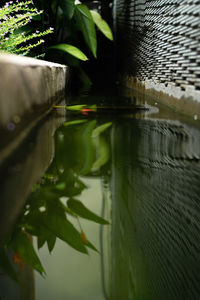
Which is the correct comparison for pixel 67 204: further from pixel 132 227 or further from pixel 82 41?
pixel 82 41

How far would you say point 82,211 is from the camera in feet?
2.05

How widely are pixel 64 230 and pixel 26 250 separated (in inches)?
3.4

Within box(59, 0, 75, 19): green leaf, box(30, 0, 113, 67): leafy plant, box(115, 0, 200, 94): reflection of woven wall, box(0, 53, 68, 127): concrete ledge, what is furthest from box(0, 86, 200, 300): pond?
box(59, 0, 75, 19): green leaf

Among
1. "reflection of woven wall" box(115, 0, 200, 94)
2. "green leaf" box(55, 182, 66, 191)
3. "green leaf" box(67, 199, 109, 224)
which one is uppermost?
"reflection of woven wall" box(115, 0, 200, 94)

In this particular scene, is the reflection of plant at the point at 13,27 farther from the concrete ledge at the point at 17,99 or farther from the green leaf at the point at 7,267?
the green leaf at the point at 7,267

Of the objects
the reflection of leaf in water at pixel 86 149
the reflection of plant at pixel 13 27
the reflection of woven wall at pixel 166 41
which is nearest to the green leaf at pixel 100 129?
the reflection of leaf in water at pixel 86 149

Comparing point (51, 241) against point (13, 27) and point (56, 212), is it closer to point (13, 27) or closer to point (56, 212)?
point (56, 212)

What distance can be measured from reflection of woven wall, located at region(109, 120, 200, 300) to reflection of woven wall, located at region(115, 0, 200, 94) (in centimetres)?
69

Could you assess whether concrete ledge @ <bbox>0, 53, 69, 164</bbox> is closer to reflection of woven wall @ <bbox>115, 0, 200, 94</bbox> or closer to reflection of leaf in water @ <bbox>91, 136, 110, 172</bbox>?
reflection of leaf in water @ <bbox>91, 136, 110, 172</bbox>

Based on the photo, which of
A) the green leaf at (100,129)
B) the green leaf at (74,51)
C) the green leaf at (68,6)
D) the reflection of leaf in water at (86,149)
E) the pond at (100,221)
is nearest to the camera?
the pond at (100,221)

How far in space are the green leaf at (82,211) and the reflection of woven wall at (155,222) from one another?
0.09 ft

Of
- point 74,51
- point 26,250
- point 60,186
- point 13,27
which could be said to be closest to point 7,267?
point 26,250

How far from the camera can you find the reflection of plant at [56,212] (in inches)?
19.5

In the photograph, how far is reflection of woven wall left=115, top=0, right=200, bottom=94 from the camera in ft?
5.22
